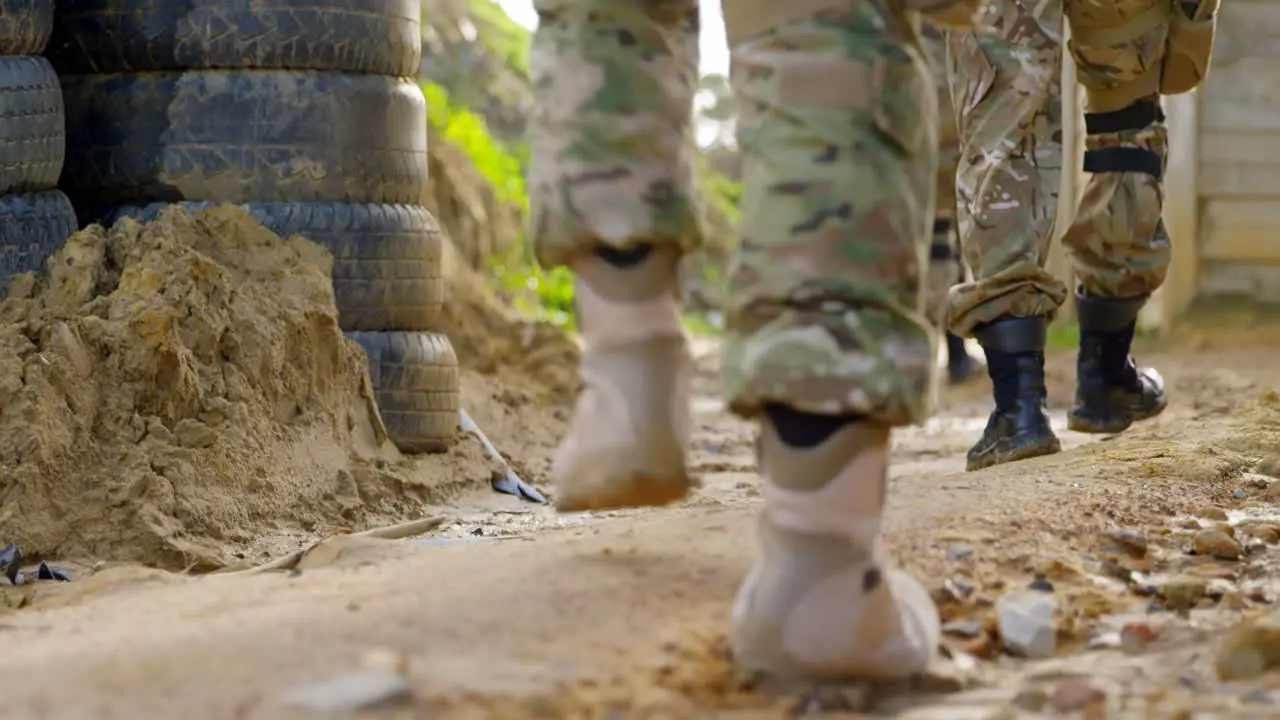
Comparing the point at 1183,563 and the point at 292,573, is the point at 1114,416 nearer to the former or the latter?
the point at 1183,563

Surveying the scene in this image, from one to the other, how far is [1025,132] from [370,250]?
4.66 feet

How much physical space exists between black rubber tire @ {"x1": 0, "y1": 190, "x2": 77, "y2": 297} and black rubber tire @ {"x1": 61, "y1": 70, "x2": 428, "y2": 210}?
0.23m

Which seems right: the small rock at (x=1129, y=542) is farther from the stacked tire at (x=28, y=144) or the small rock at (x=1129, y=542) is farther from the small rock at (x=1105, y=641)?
the stacked tire at (x=28, y=144)

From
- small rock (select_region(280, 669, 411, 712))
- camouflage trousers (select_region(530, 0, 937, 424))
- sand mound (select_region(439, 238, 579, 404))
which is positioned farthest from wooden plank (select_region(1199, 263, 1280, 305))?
small rock (select_region(280, 669, 411, 712))

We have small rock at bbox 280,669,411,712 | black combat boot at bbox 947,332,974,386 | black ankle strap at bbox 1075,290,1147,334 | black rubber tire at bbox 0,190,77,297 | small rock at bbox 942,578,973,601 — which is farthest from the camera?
black combat boot at bbox 947,332,974,386

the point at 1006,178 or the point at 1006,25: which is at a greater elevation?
the point at 1006,25

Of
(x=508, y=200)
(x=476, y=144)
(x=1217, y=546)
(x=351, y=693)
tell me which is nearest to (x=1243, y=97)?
(x=508, y=200)

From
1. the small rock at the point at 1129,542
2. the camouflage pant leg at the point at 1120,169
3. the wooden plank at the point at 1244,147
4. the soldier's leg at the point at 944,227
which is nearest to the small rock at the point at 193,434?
the small rock at the point at 1129,542

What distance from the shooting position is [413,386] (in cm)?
395

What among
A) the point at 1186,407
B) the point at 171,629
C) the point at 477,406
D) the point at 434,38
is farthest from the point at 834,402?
the point at 434,38

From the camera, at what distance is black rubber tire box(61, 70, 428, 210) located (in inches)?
148

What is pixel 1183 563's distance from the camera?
8.18 ft

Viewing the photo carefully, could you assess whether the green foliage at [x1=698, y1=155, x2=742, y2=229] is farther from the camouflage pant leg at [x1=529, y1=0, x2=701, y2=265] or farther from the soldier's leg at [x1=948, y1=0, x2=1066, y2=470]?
the camouflage pant leg at [x1=529, y1=0, x2=701, y2=265]

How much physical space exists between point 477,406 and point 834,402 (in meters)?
3.34
